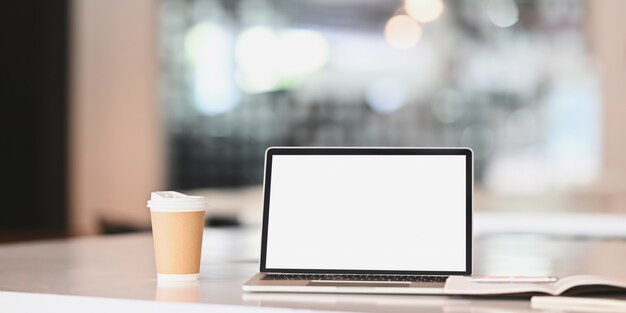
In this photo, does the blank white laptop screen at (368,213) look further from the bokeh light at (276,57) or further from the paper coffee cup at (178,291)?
the bokeh light at (276,57)

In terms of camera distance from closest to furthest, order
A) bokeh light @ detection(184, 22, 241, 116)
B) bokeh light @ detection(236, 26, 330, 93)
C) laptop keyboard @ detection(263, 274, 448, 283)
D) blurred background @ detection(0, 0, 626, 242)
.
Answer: laptop keyboard @ detection(263, 274, 448, 283) → blurred background @ detection(0, 0, 626, 242) → bokeh light @ detection(236, 26, 330, 93) → bokeh light @ detection(184, 22, 241, 116)

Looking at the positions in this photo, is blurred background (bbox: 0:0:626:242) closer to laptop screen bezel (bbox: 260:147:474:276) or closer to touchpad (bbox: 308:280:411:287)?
laptop screen bezel (bbox: 260:147:474:276)

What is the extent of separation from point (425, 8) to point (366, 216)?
578cm

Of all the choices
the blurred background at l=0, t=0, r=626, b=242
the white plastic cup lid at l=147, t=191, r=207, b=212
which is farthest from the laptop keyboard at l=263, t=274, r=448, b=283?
the blurred background at l=0, t=0, r=626, b=242

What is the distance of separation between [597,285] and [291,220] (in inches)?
15.2

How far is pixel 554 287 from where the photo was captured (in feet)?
3.58

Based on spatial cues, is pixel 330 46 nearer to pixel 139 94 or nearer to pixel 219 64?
pixel 219 64

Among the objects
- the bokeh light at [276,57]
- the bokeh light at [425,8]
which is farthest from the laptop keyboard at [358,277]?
the bokeh light at [276,57]

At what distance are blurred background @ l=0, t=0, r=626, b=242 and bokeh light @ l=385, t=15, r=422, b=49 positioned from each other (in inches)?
0.4

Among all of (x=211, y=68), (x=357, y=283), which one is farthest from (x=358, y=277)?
(x=211, y=68)

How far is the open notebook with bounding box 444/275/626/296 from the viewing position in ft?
3.50

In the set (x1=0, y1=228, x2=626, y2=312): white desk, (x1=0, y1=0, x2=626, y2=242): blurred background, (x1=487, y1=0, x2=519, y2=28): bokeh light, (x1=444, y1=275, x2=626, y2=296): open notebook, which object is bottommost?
(x1=0, y1=228, x2=626, y2=312): white desk

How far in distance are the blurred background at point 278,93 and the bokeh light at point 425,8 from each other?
0.04 feet

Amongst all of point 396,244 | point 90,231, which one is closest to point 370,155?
point 396,244
